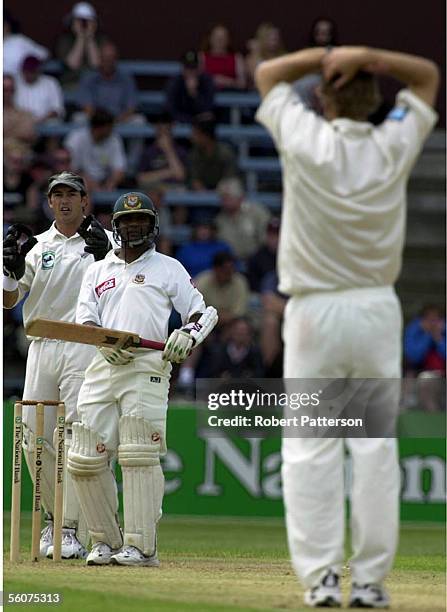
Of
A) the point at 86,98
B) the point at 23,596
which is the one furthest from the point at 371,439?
the point at 86,98

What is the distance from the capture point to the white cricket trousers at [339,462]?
5.30 meters

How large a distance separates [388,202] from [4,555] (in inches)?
154

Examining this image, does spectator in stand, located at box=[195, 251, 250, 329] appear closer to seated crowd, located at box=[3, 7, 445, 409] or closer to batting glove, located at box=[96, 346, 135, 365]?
seated crowd, located at box=[3, 7, 445, 409]

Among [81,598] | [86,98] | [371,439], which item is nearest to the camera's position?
[371,439]

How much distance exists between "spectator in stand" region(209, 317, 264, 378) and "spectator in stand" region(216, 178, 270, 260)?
1.96 meters

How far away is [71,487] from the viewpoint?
842 centimetres

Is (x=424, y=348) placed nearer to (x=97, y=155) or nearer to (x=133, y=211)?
(x=97, y=155)

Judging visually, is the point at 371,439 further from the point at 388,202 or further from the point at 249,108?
the point at 249,108

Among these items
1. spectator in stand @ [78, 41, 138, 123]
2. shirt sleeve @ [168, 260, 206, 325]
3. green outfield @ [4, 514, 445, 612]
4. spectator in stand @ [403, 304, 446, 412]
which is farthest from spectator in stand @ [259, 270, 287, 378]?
shirt sleeve @ [168, 260, 206, 325]

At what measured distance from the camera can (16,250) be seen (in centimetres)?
827

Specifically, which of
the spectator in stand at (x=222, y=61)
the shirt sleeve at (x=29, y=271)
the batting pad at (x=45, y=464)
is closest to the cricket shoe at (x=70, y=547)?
the batting pad at (x=45, y=464)

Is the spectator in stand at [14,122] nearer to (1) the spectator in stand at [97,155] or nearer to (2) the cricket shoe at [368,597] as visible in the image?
(1) the spectator in stand at [97,155]

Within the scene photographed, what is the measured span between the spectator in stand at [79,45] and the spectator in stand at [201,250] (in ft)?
9.39

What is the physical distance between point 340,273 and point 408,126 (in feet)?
1.99
